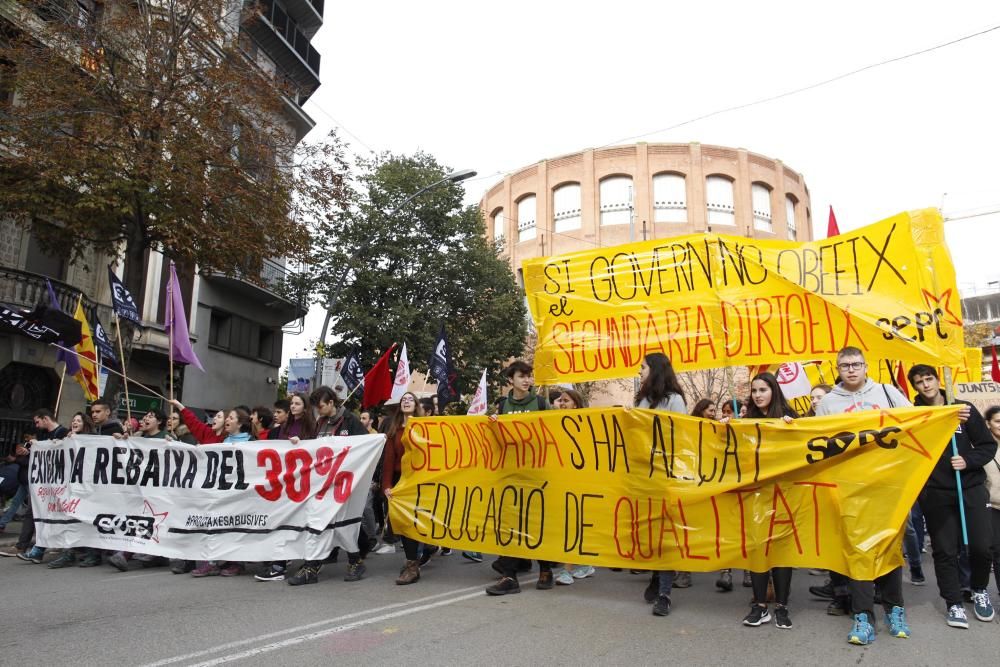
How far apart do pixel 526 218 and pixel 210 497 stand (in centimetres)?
4155

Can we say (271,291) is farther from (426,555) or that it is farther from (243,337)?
(426,555)

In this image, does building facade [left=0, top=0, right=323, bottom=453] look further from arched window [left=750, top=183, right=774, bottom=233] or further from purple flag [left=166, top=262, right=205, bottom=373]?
arched window [left=750, top=183, right=774, bottom=233]

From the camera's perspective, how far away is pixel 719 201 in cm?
4491

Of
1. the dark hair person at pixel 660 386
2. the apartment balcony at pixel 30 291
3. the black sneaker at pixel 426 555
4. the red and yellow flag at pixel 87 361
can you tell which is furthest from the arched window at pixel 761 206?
the dark hair person at pixel 660 386

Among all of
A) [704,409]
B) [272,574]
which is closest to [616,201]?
[704,409]

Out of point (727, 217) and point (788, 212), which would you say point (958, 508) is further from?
point (788, 212)

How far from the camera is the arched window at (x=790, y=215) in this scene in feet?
153

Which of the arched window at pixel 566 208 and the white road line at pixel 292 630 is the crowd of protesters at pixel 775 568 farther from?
the arched window at pixel 566 208

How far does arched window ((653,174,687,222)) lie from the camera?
4438 centimetres

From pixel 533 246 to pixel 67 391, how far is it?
32.0m

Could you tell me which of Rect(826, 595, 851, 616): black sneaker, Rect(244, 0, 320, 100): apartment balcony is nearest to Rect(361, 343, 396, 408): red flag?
Rect(826, 595, 851, 616): black sneaker

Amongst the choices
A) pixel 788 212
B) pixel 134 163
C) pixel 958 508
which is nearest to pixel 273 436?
pixel 958 508

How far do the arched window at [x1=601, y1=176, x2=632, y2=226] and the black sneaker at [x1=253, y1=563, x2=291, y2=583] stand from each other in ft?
130

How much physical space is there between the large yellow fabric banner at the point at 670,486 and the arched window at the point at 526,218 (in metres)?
40.5
